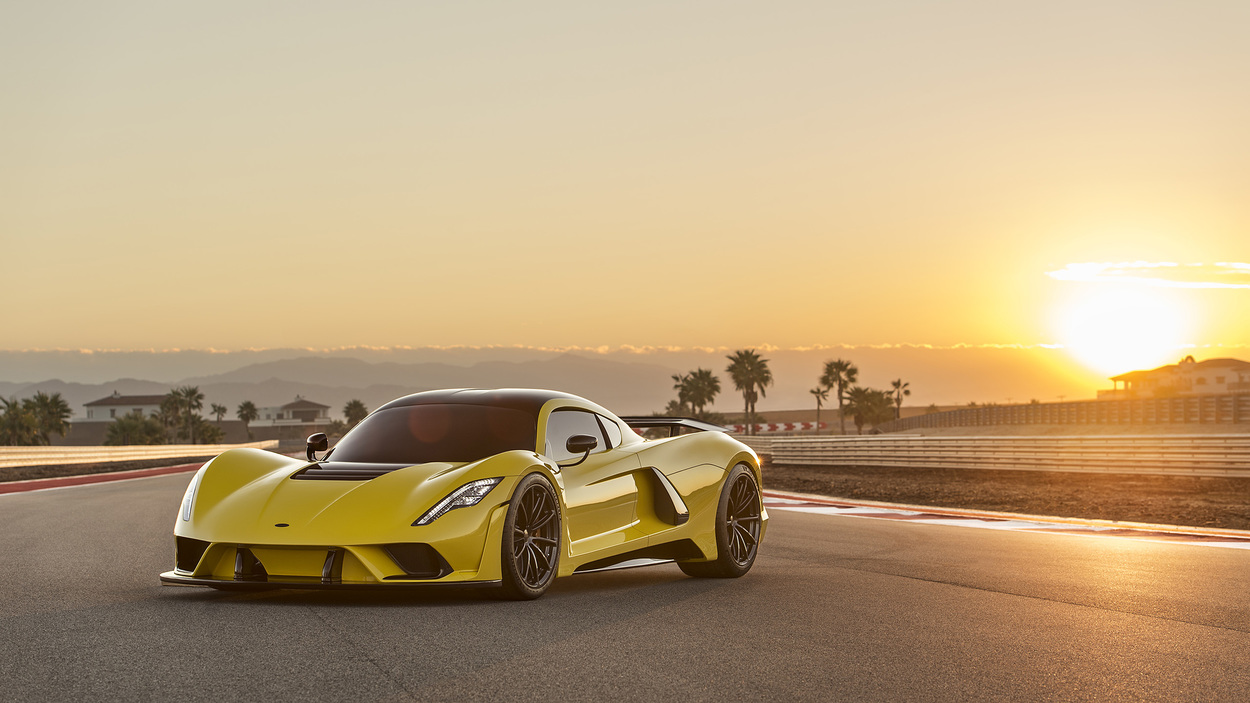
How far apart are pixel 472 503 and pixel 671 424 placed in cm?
279

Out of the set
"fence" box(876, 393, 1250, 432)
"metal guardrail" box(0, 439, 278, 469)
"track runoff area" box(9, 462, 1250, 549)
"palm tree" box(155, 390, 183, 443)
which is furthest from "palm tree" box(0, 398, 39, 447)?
"track runoff area" box(9, 462, 1250, 549)

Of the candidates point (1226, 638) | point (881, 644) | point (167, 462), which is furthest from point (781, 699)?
point (167, 462)

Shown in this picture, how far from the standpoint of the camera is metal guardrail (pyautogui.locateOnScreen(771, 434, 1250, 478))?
21.1m

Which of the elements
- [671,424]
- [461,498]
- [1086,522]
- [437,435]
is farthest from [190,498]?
[1086,522]

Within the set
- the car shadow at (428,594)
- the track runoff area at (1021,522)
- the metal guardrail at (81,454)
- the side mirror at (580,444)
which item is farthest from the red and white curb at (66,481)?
the side mirror at (580,444)

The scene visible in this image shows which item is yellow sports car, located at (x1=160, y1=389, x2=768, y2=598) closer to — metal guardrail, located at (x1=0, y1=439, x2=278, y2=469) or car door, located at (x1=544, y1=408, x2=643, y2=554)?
car door, located at (x1=544, y1=408, x2=643, y2=554)

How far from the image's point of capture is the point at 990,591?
720 cm

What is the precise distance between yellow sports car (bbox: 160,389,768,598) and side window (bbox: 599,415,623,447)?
13mm

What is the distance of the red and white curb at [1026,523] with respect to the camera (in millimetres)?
11844

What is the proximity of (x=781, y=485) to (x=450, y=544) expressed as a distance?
60.4 ft

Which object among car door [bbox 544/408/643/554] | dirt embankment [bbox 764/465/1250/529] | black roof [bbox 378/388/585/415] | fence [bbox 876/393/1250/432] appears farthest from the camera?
fence [bbox 876/393/1250/432]

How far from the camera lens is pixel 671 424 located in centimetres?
Answer: 869

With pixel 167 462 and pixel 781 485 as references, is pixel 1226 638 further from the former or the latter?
pixel 167 462

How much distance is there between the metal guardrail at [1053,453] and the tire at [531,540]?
59.5 feet
